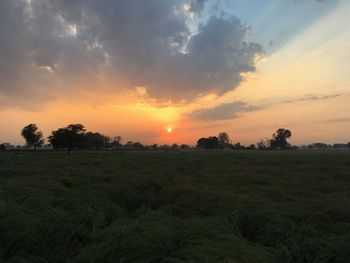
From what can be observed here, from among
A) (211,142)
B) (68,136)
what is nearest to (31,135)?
(68,136)

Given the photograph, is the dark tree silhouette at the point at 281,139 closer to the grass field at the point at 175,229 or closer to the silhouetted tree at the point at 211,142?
the silhouetted tree at the point at 211,142

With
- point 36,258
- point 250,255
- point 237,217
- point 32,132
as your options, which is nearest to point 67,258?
point 36,258

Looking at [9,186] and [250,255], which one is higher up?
[9,186]

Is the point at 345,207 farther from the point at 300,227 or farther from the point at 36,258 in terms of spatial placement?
the point at 36,258

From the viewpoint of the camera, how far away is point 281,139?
17025 cm

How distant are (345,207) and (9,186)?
1271 centimetres

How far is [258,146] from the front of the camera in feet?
592

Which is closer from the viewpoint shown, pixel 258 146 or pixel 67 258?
pixel 67 258

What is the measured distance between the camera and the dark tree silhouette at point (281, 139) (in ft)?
557

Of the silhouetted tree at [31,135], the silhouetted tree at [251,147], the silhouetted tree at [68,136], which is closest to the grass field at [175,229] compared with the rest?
the silhouetted tree at [68,136]

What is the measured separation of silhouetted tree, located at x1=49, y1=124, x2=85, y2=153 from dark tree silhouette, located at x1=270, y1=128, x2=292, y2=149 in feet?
373

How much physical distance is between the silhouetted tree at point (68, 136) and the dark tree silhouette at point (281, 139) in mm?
113624

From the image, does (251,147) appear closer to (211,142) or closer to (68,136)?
(211,142)

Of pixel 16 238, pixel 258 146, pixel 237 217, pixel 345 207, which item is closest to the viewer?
pixel 16 238
